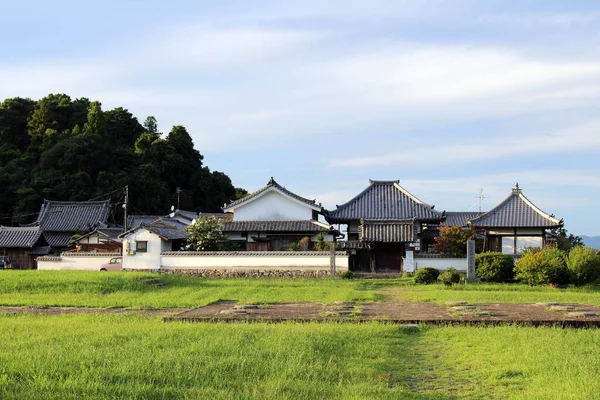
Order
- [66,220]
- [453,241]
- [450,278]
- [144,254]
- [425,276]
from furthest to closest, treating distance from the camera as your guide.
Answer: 1. [66,220]
2. [144,254]
3. [453,241]
4. [425,276]
5. [450,278]

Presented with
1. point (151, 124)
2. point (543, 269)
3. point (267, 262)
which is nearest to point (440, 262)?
point (543, 269)

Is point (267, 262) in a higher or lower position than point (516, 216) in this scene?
lower

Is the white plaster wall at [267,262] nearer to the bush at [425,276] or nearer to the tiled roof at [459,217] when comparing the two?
the bush at [425,276]

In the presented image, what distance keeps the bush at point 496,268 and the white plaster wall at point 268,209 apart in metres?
15.3

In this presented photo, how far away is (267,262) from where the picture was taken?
33.8 metres

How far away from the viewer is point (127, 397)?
6.80 metres

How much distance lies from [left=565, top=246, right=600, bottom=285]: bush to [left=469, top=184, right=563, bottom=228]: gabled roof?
A: 9.64 metres

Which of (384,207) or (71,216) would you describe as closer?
(384,207)

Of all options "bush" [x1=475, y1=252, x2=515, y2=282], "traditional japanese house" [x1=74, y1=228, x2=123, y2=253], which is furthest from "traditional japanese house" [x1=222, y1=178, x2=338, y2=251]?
"bush" [x1=475, y1=252, x2=515, y2=282]

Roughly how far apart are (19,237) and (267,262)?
2431 cm

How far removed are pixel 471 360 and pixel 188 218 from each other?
49357mm

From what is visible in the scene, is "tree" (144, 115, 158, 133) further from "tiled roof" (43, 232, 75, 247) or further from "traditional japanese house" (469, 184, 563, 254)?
"traditional japanese house" (469, 184, 563, 254)

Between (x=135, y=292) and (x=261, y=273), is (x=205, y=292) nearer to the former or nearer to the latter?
(x=135, y=292)

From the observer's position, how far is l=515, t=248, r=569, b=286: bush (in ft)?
86.8
